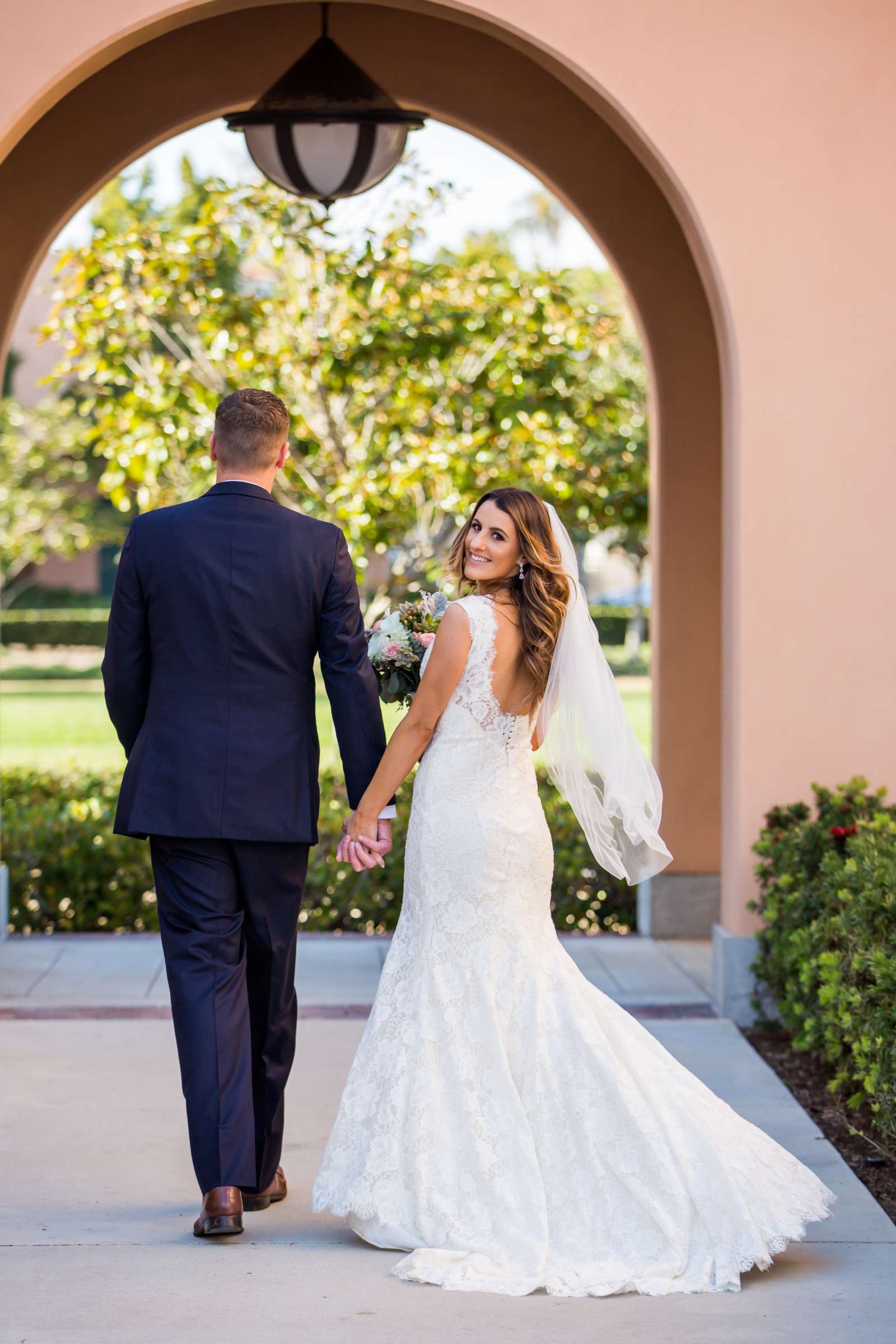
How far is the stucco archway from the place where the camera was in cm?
739

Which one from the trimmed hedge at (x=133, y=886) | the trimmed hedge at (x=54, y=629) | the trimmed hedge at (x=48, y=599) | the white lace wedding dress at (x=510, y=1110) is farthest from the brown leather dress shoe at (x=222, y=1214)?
the trimmed hedge at (x=48, y=599)

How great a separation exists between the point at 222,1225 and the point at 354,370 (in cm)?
587

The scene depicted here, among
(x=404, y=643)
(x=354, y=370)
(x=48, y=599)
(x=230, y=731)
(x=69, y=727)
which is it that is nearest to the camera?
(x=230, y=731)

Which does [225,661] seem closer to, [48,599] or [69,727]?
[69,727]

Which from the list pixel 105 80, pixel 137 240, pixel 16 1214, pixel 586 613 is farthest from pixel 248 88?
pixel 16 1214

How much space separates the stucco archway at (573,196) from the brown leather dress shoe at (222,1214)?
4285 mm

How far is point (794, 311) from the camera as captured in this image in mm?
5812

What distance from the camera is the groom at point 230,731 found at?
380cm

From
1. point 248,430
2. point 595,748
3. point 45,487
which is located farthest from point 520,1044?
point 45,487

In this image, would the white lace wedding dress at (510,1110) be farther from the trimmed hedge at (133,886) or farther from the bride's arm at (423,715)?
the trimmed hedge at (133,886)

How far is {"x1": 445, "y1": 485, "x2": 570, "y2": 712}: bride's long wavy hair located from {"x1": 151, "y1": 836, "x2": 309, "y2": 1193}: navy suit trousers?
2.64 ft

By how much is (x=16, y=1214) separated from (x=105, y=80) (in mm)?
5554

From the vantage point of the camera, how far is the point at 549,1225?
142 inches

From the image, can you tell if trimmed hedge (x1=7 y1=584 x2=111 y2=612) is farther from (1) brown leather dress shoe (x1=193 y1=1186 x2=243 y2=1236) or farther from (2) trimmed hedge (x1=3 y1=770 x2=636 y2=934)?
(1) brown leather dress shoe (x1=193 y1=1186 x2=243 y2=1236)
